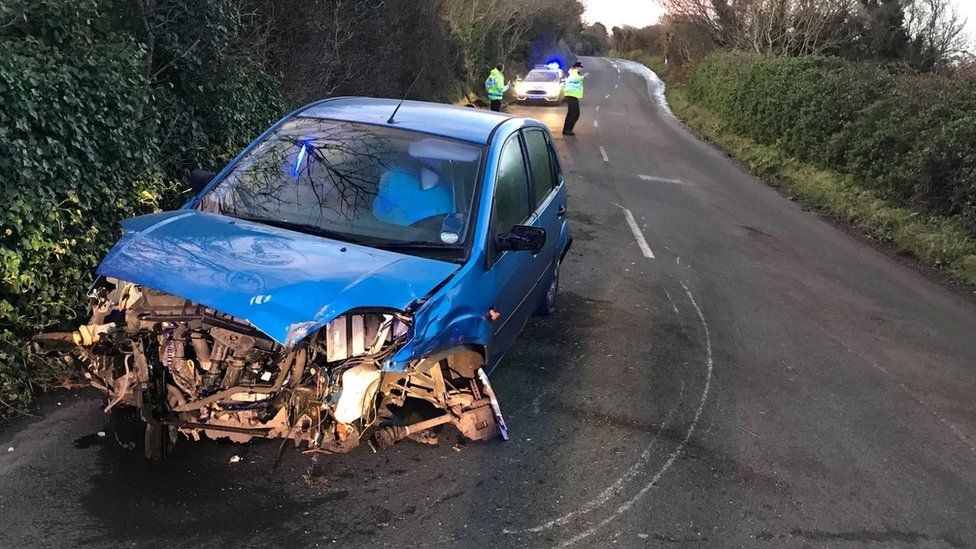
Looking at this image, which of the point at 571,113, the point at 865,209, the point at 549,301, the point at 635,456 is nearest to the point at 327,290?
the point at 635,456

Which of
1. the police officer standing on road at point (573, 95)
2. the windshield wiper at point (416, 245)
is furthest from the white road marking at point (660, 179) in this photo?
the windshield wiper at point (416, 245)

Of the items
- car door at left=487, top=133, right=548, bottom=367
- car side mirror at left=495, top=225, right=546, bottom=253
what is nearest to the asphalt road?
car door at left=487, top=133, right=548, bottom=367

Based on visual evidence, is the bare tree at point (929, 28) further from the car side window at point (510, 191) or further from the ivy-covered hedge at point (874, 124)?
the car side window at point (510, 191)

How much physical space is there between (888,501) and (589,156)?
48.7 ft

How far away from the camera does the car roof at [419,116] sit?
16.2 feet

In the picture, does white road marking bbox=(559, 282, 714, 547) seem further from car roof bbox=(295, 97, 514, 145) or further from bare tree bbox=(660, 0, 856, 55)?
bare tree bbox=(660, 0, 856, 55)

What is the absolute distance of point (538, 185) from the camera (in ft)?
19.1

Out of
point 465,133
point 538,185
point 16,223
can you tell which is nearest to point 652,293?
point 538,185

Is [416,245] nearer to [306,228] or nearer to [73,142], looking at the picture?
[306,228]

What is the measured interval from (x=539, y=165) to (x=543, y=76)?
92.2 ft

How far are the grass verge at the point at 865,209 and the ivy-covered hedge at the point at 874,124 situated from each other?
25 centimetres

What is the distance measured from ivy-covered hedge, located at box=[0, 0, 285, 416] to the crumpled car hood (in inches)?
30.1

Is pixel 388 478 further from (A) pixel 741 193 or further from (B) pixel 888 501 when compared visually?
(A) pixel 741 193

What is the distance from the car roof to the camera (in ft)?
16.2
